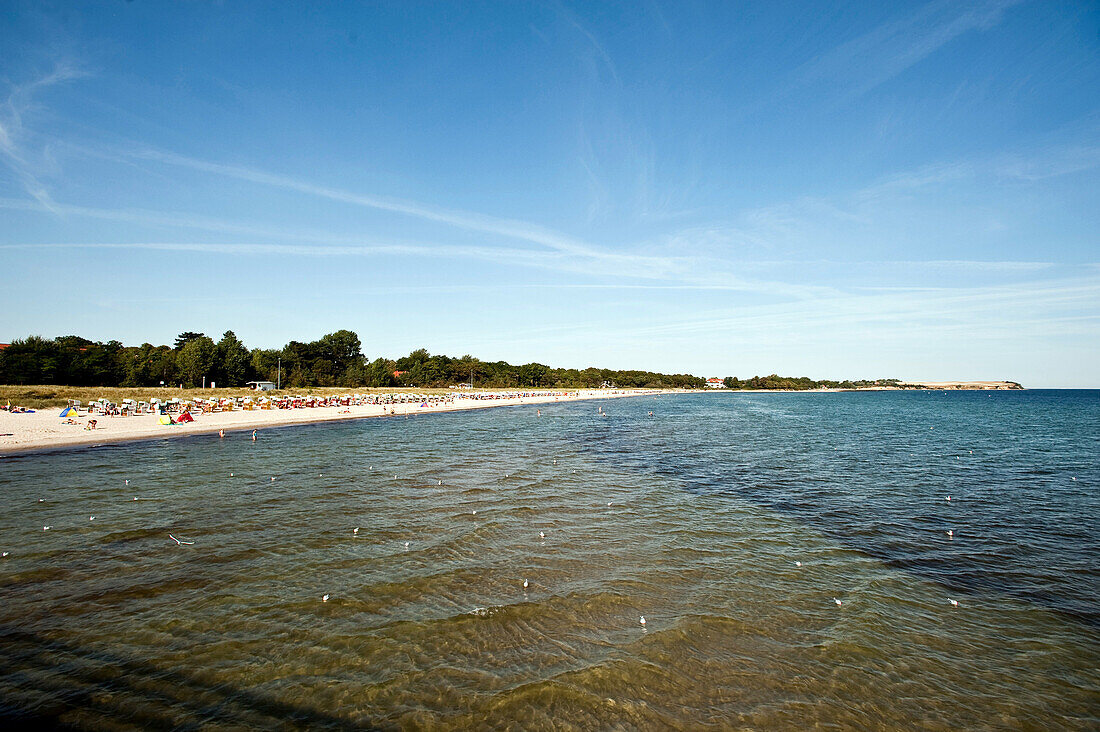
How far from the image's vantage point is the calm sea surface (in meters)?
6.57

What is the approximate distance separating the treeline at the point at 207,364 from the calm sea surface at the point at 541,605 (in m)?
78.1

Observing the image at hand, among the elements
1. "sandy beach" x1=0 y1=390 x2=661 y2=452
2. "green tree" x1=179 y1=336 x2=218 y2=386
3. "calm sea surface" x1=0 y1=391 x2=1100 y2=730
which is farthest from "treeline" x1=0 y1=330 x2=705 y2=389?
"calm sea surface" x1=0 y1=391 x2=1100 y2=730

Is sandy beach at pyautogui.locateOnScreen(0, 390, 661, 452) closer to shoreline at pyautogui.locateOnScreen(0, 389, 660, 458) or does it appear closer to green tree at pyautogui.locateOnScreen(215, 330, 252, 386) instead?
shoreline at pyautogui.locateOnScreen(0, 389, 660, 458)

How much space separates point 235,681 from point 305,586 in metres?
3.28

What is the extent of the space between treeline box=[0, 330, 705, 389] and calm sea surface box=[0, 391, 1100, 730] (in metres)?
78.1

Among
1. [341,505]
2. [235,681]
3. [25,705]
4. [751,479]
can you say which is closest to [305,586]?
[235,681]

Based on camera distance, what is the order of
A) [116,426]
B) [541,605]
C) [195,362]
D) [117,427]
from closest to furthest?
[541,605]
[117,427]
[116,426]
[195,362]

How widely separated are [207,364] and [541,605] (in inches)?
4076

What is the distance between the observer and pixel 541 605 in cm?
938

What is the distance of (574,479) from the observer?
72.7ft

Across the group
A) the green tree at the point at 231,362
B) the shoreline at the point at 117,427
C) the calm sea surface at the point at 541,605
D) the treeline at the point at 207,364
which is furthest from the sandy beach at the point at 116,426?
the green tree at the point at 231,362

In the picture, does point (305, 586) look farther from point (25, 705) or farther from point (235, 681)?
point (25, 705)

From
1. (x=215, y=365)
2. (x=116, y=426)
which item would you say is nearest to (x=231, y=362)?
(x=215, y=365)

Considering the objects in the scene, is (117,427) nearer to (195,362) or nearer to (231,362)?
(195,362)
